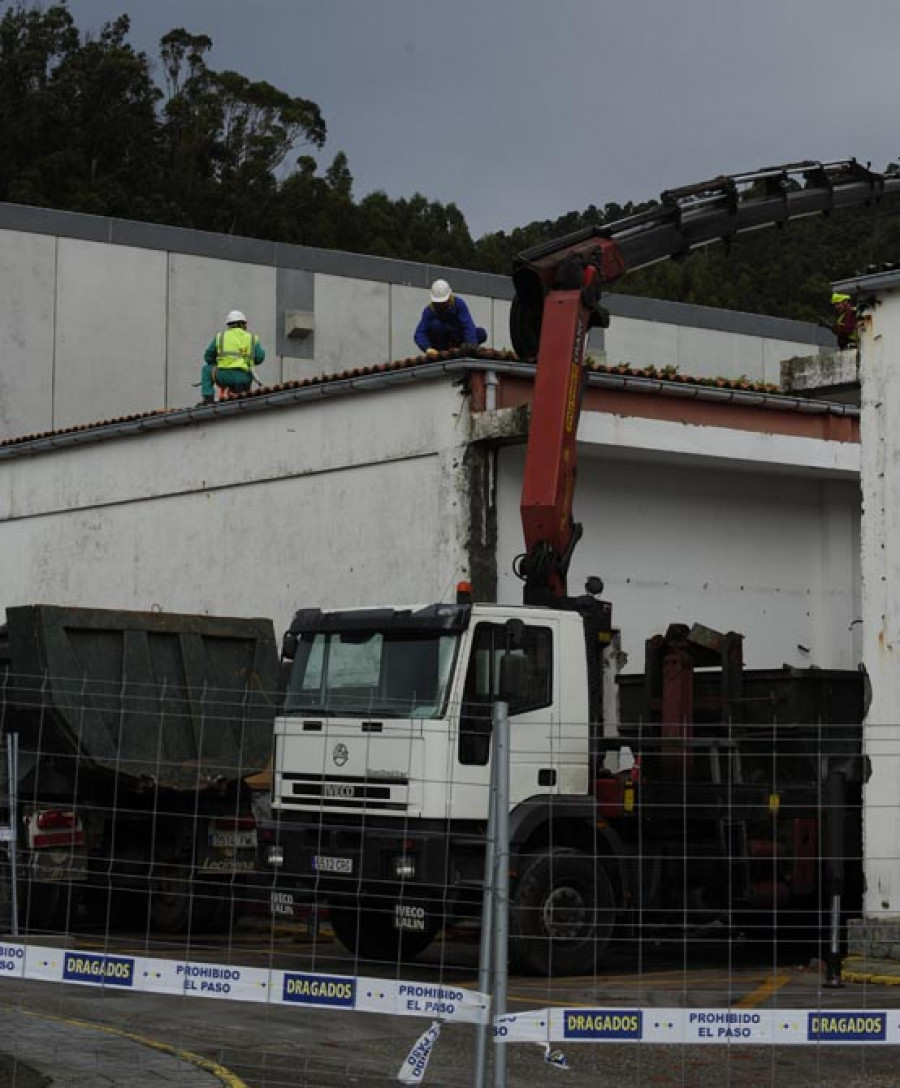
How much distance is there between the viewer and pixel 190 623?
54.9 ft

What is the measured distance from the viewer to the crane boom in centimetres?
1638

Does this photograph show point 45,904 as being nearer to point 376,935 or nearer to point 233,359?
point 376,935

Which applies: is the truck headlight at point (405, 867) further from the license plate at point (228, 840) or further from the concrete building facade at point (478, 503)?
the concrete building facade at point (478, 503)

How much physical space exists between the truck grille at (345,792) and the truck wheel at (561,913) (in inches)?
43.2

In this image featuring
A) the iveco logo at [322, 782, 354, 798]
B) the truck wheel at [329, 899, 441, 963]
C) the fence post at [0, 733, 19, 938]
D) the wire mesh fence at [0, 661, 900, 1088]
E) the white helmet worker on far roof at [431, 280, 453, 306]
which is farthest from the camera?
the white helmet worker on far roof at [431, 280, 453, 306]

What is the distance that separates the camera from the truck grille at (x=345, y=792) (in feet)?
46.1

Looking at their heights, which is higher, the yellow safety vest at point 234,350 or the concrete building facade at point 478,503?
the yellow safety vest at point 234,350

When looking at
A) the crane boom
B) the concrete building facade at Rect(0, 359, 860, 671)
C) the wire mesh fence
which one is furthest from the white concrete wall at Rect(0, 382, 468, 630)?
the wire mesh fence

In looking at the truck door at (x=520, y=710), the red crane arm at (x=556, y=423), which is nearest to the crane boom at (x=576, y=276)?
the red crane arm at (x=556, y=423)

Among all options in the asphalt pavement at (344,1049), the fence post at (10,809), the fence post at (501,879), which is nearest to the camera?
the fence post at (501,879)

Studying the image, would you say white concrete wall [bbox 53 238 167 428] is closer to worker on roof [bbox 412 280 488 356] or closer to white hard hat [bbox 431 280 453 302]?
worker on roof [bbox 412 280 488 356]

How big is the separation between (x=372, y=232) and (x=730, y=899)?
5356cm

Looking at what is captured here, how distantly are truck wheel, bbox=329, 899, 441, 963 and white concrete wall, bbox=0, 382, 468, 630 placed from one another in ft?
17.2

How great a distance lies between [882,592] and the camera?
15.8 metres
